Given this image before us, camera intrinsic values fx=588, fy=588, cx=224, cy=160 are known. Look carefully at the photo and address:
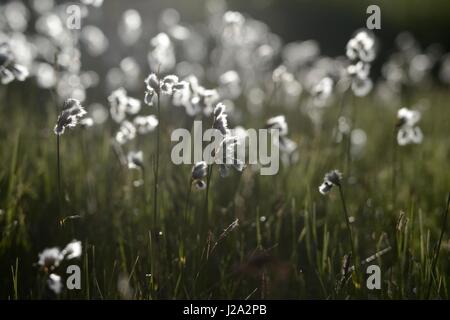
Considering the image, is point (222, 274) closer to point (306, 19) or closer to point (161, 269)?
point (161, 269)

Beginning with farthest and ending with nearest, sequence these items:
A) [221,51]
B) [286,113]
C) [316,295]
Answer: [221,51]
[286,113]
[316,295]

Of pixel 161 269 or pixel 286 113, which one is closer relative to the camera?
pixel 161 269

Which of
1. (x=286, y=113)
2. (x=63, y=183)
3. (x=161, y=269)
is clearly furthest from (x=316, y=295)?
(x=286, y=113)

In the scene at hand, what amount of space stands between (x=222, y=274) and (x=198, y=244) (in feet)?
0.59

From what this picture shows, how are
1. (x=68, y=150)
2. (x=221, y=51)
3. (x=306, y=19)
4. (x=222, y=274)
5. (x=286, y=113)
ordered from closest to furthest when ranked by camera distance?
1. (x=222, y=274)
2. (x=68, y=150)
3. (x=286, y=113)
4. (x=221, y=51)
5. (x=306, y=19)

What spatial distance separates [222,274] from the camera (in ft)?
9.01

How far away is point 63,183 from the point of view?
350 centimetres

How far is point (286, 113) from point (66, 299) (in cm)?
390

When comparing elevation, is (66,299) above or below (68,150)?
below

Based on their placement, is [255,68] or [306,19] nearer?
[255,68]

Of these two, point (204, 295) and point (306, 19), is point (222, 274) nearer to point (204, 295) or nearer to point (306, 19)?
point (204, 295)
